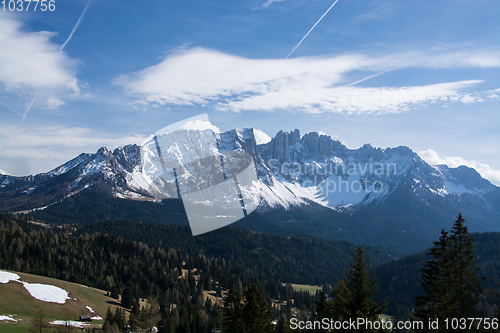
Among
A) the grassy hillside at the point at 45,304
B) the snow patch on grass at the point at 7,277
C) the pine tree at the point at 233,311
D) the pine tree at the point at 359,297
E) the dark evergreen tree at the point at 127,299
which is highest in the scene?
the pine tree at the point at 359,297

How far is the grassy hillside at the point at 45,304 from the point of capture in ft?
219

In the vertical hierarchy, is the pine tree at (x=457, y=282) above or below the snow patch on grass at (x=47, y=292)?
above

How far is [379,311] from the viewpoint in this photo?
26.6 meters

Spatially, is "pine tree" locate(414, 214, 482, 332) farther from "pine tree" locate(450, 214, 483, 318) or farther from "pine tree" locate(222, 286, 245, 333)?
"pine tree" locate(222, 286, 245, 333)

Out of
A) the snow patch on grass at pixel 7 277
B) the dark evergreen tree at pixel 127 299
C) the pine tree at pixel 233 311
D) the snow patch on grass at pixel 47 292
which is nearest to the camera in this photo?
the pine tree at pixel 233 311

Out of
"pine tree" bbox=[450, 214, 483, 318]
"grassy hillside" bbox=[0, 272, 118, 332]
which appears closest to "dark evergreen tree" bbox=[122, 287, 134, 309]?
"grassy hillside" bbox=[0, 272, 118, 332]

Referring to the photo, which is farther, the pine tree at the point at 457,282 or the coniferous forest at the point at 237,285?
the coniferous forest at the point at 237,285

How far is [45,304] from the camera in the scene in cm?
7556

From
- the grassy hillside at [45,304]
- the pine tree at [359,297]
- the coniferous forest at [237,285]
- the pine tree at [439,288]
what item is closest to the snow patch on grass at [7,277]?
the grassy hillside at [45,304]

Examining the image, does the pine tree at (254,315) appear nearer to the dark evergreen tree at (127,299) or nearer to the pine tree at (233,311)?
the pine tree at (233,311)

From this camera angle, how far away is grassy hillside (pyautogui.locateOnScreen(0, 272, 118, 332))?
2630 inches

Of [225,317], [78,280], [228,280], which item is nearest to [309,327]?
[225,317]

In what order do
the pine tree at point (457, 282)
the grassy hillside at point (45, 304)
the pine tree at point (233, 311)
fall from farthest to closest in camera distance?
1. the grassy hillside at point (45, 304)
2. the pine tree at point (233, 311)
3. the pine tree at point (457, 282)

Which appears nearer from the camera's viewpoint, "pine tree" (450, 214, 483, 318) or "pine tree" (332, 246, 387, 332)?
"pine tree" (450, 214, 483, 318)
